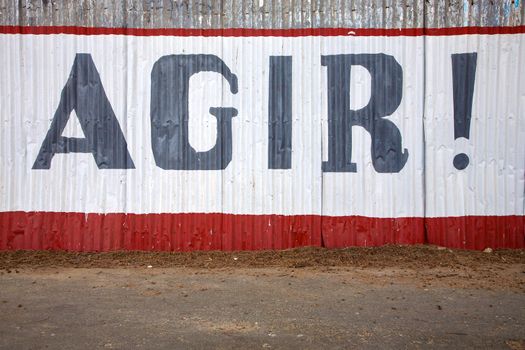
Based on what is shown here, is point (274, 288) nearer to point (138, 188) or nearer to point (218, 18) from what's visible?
point (138, 188)

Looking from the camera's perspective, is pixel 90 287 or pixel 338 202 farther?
pixel 338 202

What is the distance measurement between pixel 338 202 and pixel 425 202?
47.3 inches

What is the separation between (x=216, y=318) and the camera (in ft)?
17.8

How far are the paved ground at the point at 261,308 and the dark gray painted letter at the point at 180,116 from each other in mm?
1514

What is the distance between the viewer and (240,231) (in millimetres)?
8016

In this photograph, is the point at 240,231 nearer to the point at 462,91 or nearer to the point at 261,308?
the point at 261,308

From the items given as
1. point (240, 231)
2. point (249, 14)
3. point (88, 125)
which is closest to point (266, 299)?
point (240, 231)

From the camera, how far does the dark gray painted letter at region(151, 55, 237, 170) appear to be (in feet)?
26.2

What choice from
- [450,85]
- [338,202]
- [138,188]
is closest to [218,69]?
[138,188]

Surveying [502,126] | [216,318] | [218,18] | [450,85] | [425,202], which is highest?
[218,18]

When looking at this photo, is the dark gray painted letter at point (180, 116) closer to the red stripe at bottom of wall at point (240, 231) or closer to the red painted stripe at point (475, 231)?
the red stripe at bottom of wall at point (240, 231)

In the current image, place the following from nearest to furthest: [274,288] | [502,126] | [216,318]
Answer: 1. [216,318]
2. [274,288]
3. [502,126]

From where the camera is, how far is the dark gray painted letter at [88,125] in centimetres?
797

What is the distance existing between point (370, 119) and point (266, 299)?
3.17 metres
